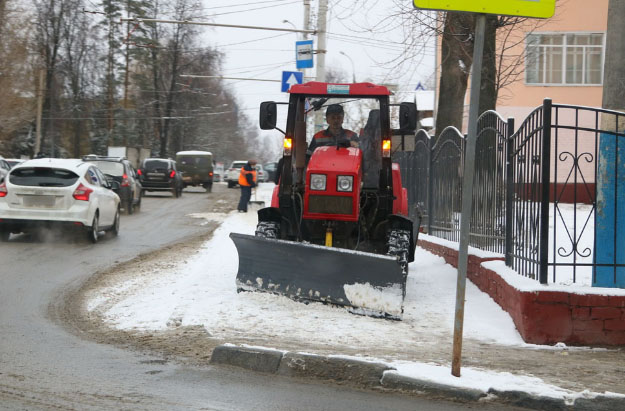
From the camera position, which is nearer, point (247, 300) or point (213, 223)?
point (247, 300)

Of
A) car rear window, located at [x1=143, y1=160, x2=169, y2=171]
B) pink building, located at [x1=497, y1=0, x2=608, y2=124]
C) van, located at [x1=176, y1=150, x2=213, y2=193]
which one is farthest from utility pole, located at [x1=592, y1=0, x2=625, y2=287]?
van, located at [x1=176, y1=150, x2=213, y2=193]

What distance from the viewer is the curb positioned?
566 centimetres

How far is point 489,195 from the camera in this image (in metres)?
10.5

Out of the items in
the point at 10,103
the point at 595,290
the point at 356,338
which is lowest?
the point at 356,338

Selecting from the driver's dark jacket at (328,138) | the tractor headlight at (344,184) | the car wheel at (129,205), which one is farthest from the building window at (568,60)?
the tractor headlight at (344,184)

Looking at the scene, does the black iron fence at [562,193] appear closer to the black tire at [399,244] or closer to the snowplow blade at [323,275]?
the black tire at [399,244]

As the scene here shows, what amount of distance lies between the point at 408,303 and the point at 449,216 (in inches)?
155

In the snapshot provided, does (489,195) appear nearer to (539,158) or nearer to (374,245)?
(374,245)

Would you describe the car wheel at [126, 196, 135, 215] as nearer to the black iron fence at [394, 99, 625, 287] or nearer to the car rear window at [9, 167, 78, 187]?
the car rear window at [9, 167, 78, 187]

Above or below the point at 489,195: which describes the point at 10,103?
above

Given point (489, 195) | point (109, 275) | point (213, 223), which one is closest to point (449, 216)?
point (489, 195)

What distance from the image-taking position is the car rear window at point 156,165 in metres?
41.6

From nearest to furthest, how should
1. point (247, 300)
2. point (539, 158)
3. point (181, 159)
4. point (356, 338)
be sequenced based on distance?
point (356, 338) < point (539, 158) < point (247, 300) < point (181, 159)

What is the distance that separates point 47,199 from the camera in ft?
53.2
